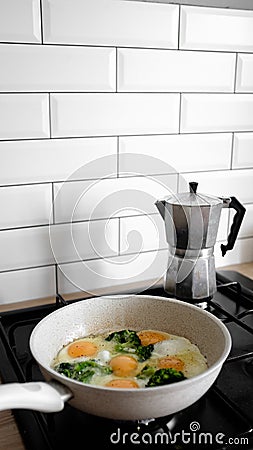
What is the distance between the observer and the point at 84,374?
25.6 inches

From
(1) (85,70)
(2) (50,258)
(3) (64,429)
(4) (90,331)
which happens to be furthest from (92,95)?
(3) (64,429)

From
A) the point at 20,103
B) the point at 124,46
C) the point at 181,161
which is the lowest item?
the point at 181,161

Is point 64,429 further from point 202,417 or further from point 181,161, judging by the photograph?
point 181,161

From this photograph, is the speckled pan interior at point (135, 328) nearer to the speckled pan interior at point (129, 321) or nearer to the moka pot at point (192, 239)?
the speckled pan interior at point (129, 321)

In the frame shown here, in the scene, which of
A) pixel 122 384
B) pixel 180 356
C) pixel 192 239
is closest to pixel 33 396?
pixel 122 384

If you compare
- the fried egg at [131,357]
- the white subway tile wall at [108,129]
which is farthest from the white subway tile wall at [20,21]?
the fried egg at [131,357]

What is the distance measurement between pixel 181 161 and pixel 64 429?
64 centimetres

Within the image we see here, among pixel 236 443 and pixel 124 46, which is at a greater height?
pixel 124 46

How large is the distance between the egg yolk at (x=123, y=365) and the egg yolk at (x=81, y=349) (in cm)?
5

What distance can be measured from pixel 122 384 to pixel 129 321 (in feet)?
0.61

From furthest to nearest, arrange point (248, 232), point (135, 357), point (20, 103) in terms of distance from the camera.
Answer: point (248, 232) < point (20, 103) < point (135, 357)

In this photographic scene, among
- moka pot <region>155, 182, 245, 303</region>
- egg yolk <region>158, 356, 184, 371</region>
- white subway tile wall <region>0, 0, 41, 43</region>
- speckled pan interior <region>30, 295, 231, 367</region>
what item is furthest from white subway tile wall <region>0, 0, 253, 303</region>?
egg yolk <region>158, 356, 184, 371</region>

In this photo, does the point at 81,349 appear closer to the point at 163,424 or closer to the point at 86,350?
the point at 86,350

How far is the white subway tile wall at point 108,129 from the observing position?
910 millimetres
